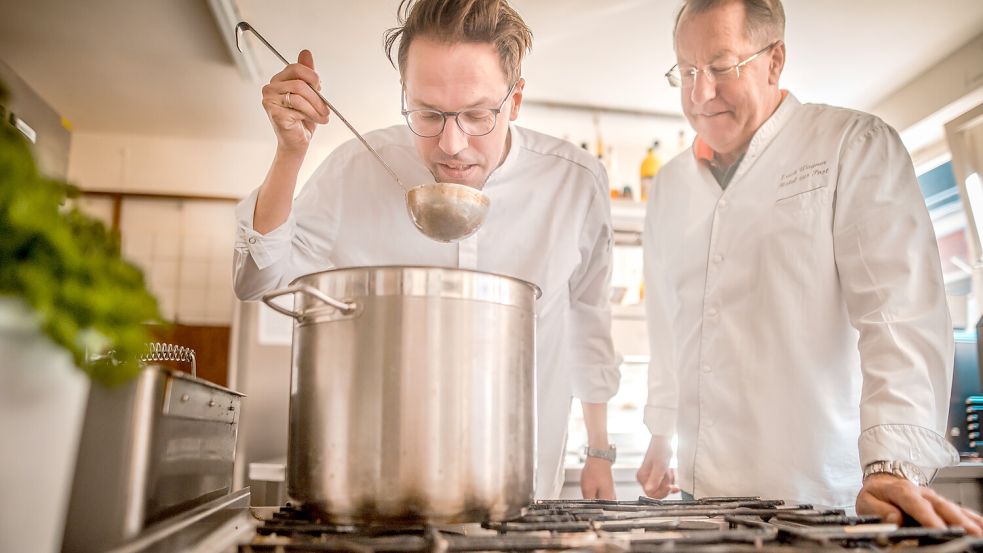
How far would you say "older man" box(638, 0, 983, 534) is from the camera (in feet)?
2.97

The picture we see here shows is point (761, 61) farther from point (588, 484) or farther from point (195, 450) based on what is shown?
point (195, 450)

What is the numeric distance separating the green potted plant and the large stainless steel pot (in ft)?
0.58

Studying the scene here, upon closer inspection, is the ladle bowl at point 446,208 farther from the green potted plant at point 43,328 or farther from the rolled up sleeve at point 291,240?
the green potted plant at point 43,328

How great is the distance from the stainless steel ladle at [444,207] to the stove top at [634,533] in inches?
16.6

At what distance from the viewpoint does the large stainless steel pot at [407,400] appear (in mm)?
559

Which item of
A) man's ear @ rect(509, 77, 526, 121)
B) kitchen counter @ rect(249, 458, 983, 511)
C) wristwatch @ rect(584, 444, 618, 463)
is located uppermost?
man's ear @ rect(509, 77, 526, 121)

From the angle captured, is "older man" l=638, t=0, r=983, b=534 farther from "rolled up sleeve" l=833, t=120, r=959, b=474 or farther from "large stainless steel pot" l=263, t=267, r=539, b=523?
"large stainless steel pot" l=263, t=267, r=539, b=523

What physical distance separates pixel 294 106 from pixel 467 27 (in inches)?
12.0

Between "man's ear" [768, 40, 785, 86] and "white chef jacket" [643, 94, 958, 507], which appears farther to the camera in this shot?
"man's ear" [768, 40, 785, 86]

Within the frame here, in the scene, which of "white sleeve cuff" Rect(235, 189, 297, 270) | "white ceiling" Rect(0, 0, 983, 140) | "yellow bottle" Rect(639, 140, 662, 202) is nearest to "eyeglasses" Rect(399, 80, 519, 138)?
"white sleeve cuff" Rect(235, 189, 297, 270)

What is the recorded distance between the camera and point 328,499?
57cm

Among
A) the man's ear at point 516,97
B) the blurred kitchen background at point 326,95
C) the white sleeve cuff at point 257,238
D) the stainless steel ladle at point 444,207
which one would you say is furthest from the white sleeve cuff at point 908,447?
the blurred kitchen background at point 326,95

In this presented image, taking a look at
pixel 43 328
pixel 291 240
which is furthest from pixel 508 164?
pixel 43 328

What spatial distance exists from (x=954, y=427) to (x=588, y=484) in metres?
1.59
